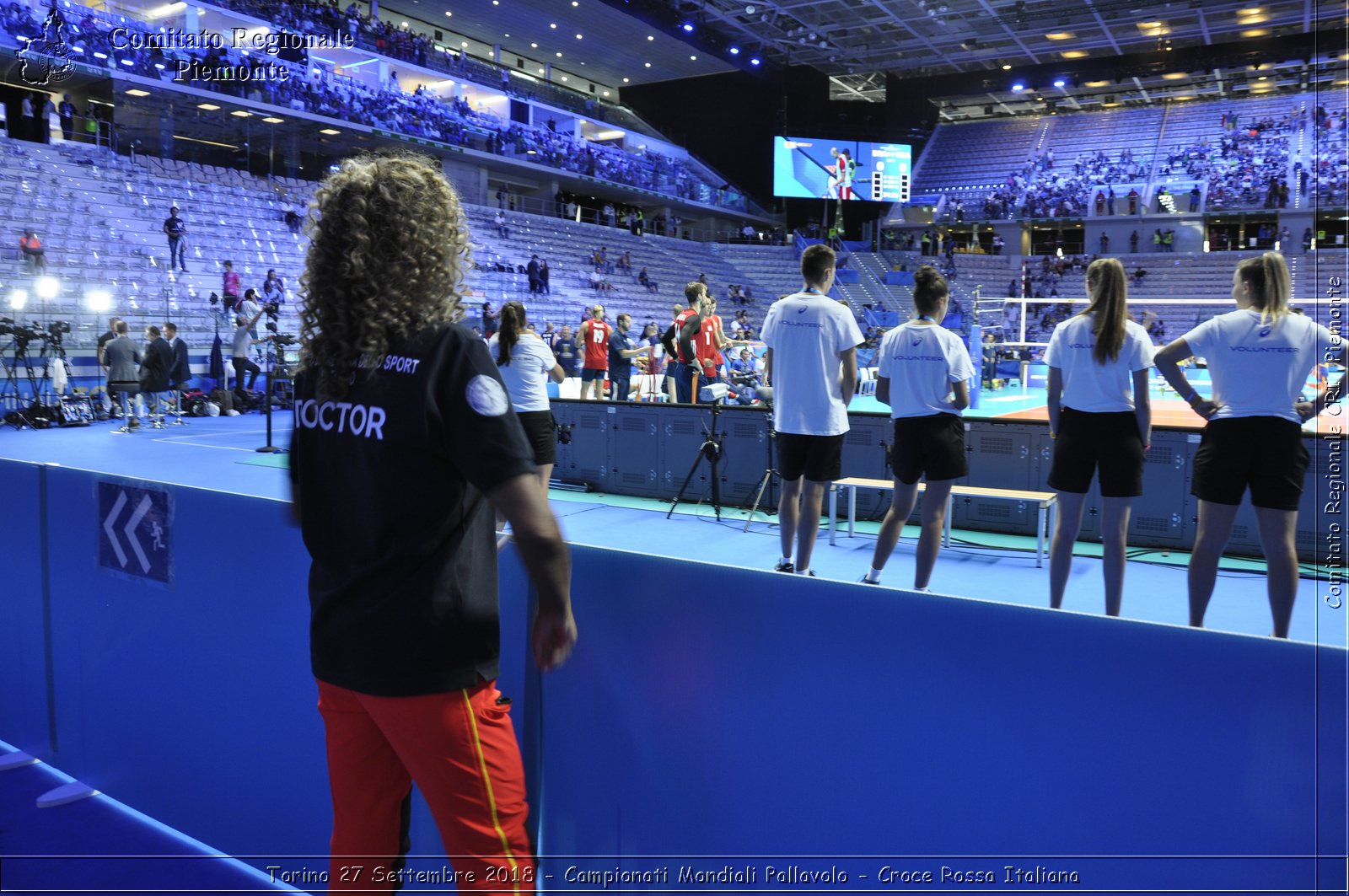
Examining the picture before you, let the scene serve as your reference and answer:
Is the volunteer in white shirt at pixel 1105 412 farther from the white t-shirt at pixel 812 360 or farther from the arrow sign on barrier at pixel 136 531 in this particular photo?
the arrow sign on barrier at pixel 136 531

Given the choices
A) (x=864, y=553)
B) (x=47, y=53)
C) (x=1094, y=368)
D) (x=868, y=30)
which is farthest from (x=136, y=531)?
(x=868, y=30)

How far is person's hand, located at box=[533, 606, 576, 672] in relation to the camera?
1564 millimetres

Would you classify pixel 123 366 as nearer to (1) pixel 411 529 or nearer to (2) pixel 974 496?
(2) pixel 974 496

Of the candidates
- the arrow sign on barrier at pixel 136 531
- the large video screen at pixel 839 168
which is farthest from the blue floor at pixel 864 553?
the large video screen at pixel 839 168

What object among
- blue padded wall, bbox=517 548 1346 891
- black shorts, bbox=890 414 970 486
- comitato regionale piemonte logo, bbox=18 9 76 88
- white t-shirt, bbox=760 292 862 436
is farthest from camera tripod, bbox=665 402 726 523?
comitato regionale piemonte logo, bbox=18 9 76 88

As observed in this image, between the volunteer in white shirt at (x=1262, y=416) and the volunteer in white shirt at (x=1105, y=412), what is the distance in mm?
278

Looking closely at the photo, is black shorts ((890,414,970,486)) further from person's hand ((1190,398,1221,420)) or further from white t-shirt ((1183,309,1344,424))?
white t-shirt ((1183,309,1344,424))

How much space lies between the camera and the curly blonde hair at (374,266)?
1.57m

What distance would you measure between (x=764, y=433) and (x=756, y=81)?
1356 inches

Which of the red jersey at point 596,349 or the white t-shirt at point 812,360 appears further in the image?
the red jersey at point 596,349

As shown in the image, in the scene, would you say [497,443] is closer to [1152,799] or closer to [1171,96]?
[1152,799]

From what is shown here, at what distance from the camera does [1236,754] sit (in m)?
1.31

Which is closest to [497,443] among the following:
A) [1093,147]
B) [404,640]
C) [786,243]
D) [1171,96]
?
[404,640]

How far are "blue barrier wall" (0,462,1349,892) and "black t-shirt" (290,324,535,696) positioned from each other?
372mm
